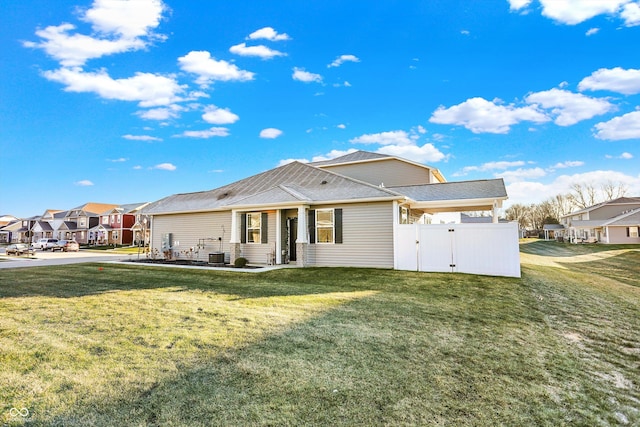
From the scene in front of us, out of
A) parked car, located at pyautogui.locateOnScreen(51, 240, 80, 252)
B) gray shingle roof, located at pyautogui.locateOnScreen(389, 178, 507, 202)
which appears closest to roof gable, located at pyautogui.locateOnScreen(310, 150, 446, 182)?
gray shingle roof, located at pyautogui.locateOnScreen(389, 178, 507, 202)

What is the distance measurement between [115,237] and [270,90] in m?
45.0

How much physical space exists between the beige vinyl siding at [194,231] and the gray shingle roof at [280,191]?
563 mm

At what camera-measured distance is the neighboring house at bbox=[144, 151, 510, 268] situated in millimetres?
12844

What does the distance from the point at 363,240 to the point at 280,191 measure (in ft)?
15.5

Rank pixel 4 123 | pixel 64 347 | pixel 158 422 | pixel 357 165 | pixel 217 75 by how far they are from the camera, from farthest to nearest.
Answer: pixel 357 165, pixel 217 75, pixel 4 123, pixel 64 347, pixel 158 422

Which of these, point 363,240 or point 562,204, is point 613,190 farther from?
point 363,240

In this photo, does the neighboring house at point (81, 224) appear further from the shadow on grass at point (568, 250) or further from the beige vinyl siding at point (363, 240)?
the shadow on grass at point (568, 250)

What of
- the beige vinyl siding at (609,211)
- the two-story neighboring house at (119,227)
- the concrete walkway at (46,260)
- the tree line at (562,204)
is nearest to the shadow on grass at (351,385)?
the concrete walkway at (46,260)

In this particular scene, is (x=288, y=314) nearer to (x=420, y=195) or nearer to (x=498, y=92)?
(x=420, y=195)

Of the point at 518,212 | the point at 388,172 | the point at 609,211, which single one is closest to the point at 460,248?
the point at 388,172

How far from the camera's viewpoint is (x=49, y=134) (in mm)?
16734

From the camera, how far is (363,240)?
508 inches

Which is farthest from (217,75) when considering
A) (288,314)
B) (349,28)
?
(288,314)

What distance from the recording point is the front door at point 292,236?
14812mm
